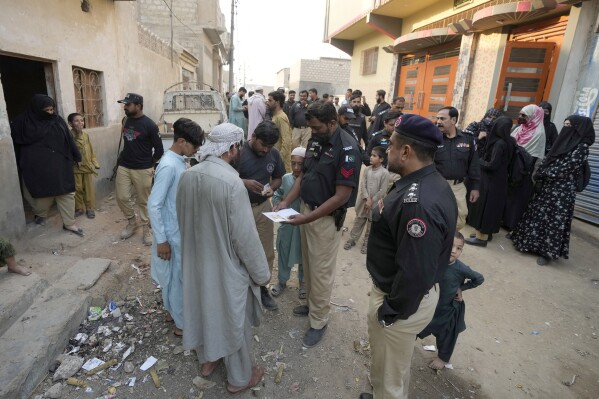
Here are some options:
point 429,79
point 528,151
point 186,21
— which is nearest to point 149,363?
point 528,151

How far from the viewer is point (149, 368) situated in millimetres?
2650

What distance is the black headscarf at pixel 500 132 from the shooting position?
185 inches

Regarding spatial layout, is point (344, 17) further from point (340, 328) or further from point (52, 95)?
point (340, 328)

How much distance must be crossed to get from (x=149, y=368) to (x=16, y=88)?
6723 millimetres

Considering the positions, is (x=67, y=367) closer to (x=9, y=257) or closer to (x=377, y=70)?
(x=9, y=257)

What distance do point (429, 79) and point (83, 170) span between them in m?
8.84

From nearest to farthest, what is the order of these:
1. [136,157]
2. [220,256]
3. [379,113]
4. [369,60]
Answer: [220,256], [136,157], [379,113], [369,60]

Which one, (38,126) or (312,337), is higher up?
(38,126)

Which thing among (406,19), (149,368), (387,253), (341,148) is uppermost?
(406,19)

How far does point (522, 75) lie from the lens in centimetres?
636

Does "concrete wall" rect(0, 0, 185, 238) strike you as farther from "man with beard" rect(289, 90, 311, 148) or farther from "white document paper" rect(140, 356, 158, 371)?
"man with beard" rect(289, 90, 311, 148)

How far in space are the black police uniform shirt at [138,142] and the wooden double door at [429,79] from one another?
719 centimetres

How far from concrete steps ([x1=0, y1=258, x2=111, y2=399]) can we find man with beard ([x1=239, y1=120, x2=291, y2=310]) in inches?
67.5

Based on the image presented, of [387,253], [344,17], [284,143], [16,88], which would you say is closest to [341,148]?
[387,253]
